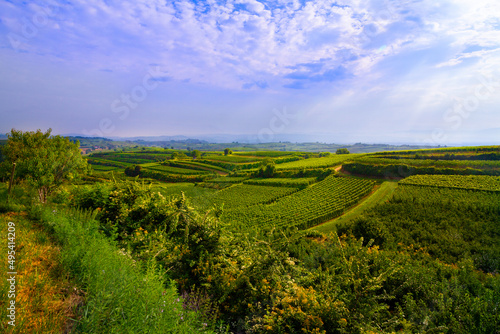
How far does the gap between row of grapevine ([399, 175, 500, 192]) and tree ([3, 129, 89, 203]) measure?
48.9 metres

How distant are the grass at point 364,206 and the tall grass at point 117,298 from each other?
979 inches

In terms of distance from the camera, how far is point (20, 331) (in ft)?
6.79

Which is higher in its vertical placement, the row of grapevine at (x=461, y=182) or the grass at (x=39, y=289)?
the grass at (x=39, y=289)

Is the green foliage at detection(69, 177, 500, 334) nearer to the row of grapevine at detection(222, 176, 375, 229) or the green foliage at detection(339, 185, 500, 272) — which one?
the green foliage at detection(339, 185, 500, 272)

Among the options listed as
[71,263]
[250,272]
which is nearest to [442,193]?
[250,272]

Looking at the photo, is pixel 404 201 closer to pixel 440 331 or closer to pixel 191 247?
pixel 440 331

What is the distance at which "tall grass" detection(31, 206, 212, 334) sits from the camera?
2.34 m

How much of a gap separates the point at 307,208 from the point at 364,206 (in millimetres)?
9103

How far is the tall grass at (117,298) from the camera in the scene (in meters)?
2.34

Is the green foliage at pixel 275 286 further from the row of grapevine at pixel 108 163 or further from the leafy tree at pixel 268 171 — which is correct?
the leafy tree at pixel 268 171

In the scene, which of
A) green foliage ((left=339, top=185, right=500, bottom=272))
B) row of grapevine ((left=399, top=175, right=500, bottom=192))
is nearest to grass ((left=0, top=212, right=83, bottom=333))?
green foliage ((left=339, top=185, right=500, bottom=272))

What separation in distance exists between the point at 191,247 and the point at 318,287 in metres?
3.29

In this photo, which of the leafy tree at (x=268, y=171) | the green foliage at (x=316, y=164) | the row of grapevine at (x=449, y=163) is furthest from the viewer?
the green foliage at (x=316, y=164)

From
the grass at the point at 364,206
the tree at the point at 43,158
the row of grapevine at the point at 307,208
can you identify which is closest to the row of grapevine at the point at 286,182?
the row of grapevine at the point at 307,208
